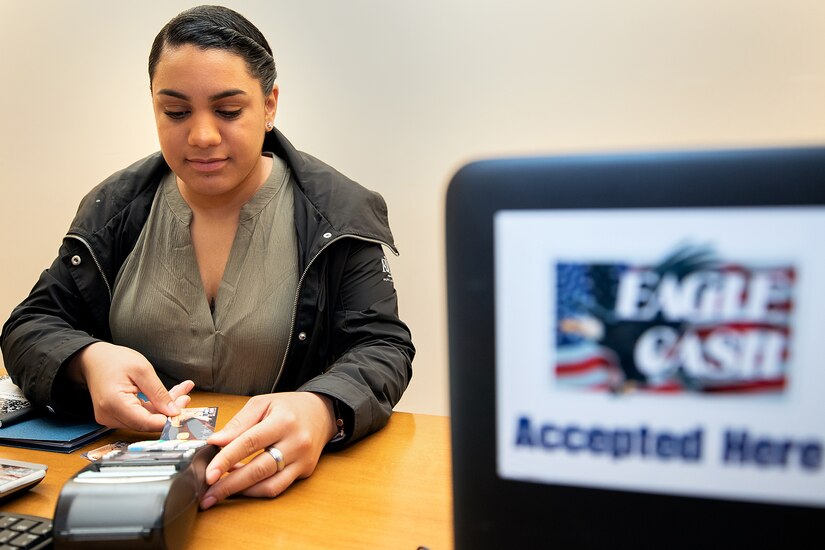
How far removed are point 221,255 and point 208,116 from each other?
283mm

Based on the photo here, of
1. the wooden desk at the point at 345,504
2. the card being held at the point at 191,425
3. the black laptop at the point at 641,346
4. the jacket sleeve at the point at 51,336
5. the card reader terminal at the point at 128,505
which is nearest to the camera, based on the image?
the black laptop at the point at 641,346

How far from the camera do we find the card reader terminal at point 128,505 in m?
0.59

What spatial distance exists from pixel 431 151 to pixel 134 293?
3.72 feet

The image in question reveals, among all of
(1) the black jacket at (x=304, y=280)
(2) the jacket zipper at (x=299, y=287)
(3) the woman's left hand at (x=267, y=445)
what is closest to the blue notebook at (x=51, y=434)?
(1) the black jacket at (x=304, y=280)

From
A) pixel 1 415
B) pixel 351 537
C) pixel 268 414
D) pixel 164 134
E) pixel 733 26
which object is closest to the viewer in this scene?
pixel 351 537

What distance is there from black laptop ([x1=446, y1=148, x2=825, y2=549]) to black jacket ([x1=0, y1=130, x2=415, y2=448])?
0.67 metres

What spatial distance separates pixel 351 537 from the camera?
0.70 m

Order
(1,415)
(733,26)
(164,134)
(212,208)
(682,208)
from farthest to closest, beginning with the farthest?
(733,26)
(212,208)
(164,134)
(1,415)
(682,208)

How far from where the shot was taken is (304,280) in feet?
4.17

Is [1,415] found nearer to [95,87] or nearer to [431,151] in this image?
[431,151]

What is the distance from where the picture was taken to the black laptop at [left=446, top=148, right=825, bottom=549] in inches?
15.6

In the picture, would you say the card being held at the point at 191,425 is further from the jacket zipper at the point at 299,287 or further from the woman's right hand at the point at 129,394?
the jacket zipper at the point at 299,287

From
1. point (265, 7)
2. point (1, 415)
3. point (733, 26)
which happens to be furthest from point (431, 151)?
point (1, 415)

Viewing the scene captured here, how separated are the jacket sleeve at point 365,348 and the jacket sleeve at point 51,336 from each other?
15.7 inches
